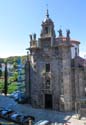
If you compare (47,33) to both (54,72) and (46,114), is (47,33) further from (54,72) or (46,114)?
(46,114)

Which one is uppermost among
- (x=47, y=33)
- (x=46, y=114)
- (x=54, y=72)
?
(x=47, y=33)

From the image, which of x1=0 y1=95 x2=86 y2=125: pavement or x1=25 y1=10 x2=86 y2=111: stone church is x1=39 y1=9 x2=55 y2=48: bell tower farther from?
x1=0 y1=95 x2=86 y2=125: pavement

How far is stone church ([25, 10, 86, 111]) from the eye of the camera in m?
50.1

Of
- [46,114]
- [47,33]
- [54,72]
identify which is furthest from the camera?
[47,33]

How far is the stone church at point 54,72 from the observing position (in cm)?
5009

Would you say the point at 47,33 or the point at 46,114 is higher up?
the point at 47,33

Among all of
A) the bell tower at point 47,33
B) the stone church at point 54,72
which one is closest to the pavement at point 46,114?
the stone church at point 54,72

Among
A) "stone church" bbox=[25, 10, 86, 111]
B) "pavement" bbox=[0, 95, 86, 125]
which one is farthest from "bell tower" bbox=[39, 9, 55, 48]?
"pavement" bbox=[0, 95, 86, 125]

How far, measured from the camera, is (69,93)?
1960 inches

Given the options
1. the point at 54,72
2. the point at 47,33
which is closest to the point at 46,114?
the point at 54,72

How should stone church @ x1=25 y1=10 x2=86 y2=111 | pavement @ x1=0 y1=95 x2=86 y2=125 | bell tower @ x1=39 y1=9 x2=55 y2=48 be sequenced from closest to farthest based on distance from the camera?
pavement @ x1=0 y1=95 x2=86 y2=125, stone church @ x1=25 y1=10 x2=86 y2=111, bell tower @ x1=39 y1=9 x2=55 y2=48

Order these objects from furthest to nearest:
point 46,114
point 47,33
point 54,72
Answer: point 47,33 → point 54,72 → point 46,114

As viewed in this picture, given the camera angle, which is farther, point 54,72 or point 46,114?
point 54,72

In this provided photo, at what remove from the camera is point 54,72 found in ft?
168
